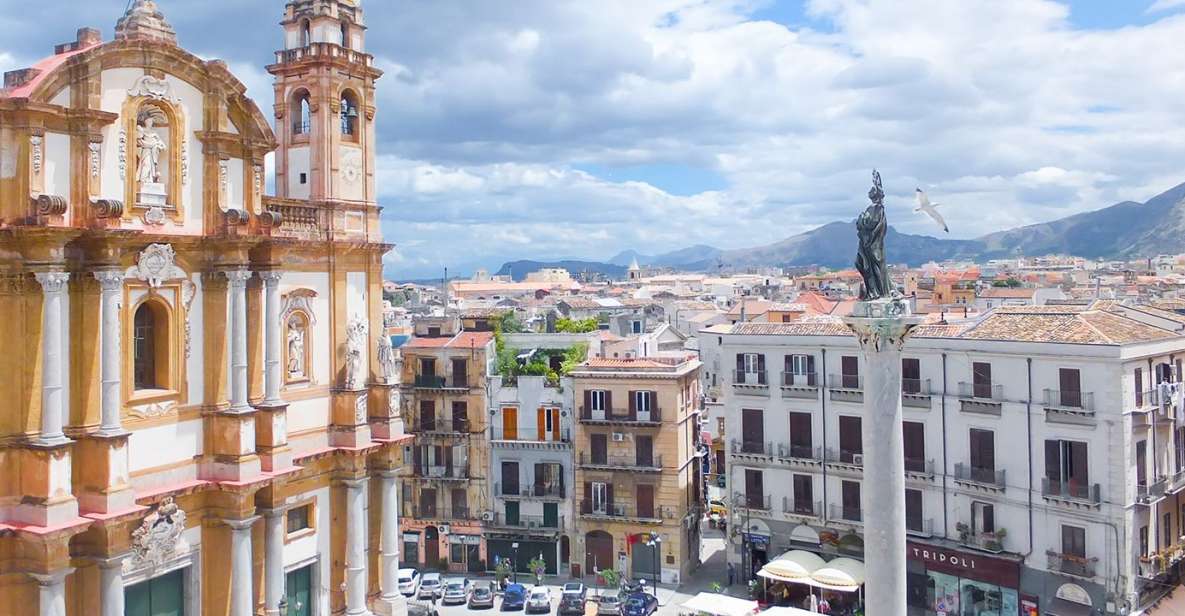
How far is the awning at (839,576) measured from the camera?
122ft

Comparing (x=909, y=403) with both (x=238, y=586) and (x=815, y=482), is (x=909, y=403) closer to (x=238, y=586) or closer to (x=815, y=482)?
(x=815, y=482)

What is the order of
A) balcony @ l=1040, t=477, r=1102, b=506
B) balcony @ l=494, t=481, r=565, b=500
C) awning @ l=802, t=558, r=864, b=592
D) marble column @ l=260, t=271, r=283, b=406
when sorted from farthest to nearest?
balcony @ l=494, t=481, r=565, b=500 < awning @ l=802, t=558, r=864, b=592 < balcony @ l=1040, t=477, r=1102, b=506 < marble column @ l=260, t=271, r=283, b=406

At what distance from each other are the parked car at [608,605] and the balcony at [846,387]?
1171 cm

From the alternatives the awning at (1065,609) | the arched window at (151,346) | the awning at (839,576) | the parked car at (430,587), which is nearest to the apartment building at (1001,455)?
the awning at (1065,609)

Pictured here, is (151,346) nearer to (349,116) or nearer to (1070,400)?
(349,116)

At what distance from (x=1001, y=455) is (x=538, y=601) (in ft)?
59.7

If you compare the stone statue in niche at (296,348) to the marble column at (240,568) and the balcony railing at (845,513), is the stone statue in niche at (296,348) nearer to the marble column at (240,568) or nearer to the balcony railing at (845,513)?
the marble column at (240,568)

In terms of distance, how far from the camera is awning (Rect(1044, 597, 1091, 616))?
33.8m

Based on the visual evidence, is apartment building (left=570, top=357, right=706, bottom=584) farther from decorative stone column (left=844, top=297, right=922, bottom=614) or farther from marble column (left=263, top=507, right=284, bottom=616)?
decorative stone column (left=844, top=297, right=922, bottom=614)

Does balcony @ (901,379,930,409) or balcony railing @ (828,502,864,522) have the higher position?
balcony @ (901,379,930,409)

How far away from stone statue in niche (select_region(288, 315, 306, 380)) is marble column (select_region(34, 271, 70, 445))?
7.17 meters

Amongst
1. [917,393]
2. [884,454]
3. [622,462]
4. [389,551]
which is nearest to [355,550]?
[389,551]

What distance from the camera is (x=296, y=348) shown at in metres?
27.0

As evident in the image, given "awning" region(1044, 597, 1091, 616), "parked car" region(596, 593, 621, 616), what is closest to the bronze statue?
"awning" region(1044, 597, 1091, 616)
